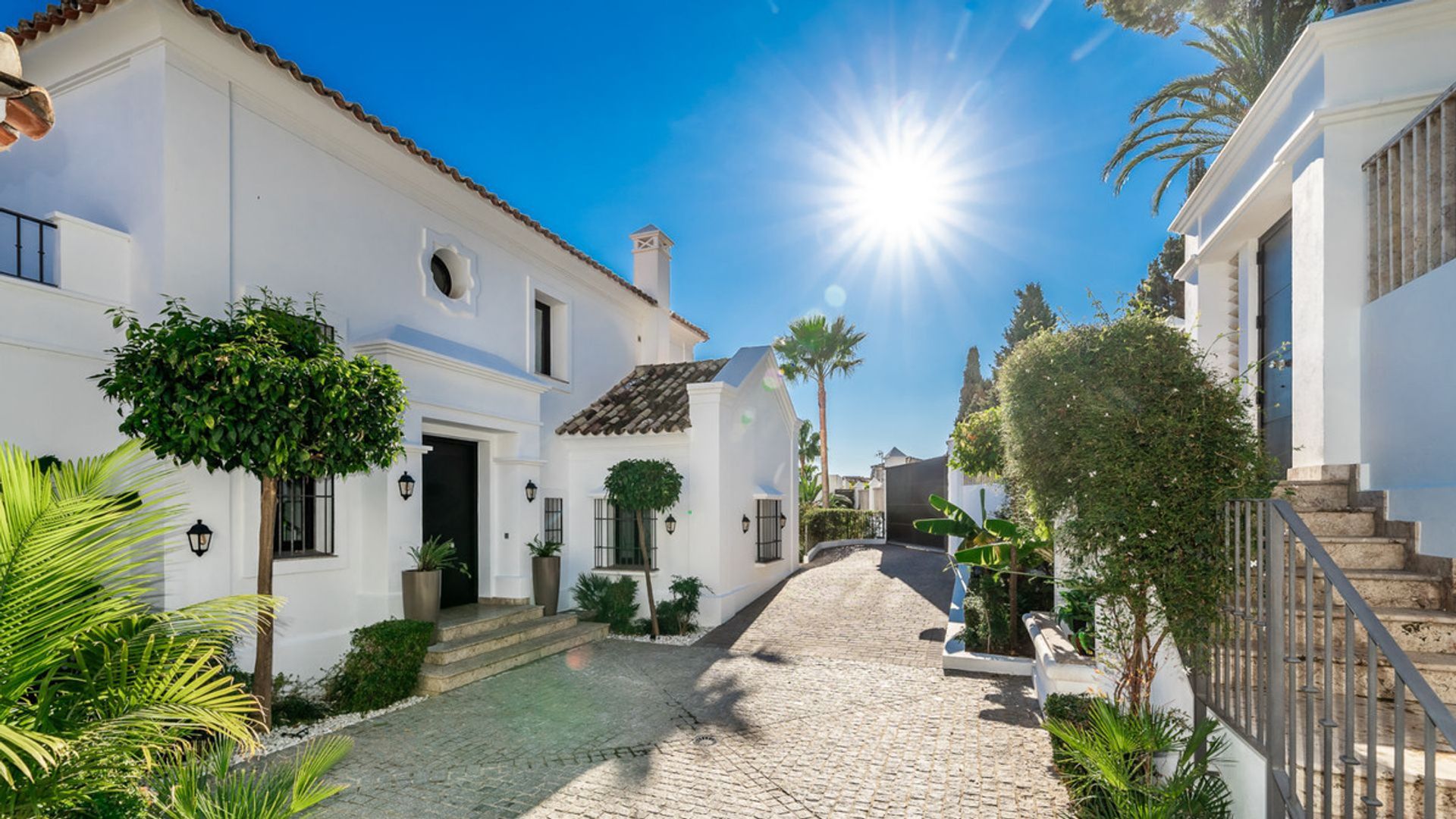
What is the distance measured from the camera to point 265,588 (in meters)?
6.18

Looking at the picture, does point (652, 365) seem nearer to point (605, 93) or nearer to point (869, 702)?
point (605, 93)

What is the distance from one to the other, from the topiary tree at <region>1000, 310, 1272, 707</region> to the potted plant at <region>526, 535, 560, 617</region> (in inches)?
328

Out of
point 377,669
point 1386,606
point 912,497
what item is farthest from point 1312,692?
point 912,497

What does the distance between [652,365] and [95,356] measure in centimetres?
1015

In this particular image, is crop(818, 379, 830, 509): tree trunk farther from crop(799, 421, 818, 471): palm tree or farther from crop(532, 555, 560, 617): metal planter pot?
crop(532, 555, 560, 617): metal planter pot

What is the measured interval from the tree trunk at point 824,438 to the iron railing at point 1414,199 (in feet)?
69.6

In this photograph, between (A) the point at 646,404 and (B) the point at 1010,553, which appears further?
(A) the point at 646,404

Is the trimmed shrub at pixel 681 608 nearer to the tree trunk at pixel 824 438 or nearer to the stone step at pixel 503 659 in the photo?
the stone step at pixel 503 659

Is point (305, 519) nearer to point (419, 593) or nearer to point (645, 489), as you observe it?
point (419, 593)

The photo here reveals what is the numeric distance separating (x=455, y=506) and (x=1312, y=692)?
33.0ft

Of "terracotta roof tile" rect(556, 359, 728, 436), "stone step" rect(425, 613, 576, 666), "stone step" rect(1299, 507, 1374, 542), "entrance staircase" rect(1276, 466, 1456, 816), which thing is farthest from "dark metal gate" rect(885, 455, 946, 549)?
"stone step" rect(1299, 507, 1374, 542)

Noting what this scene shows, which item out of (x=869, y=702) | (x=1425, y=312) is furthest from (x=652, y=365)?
(x=1425, y=312)

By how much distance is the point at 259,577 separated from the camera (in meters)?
6.07

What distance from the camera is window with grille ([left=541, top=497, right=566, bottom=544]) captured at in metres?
12.3
